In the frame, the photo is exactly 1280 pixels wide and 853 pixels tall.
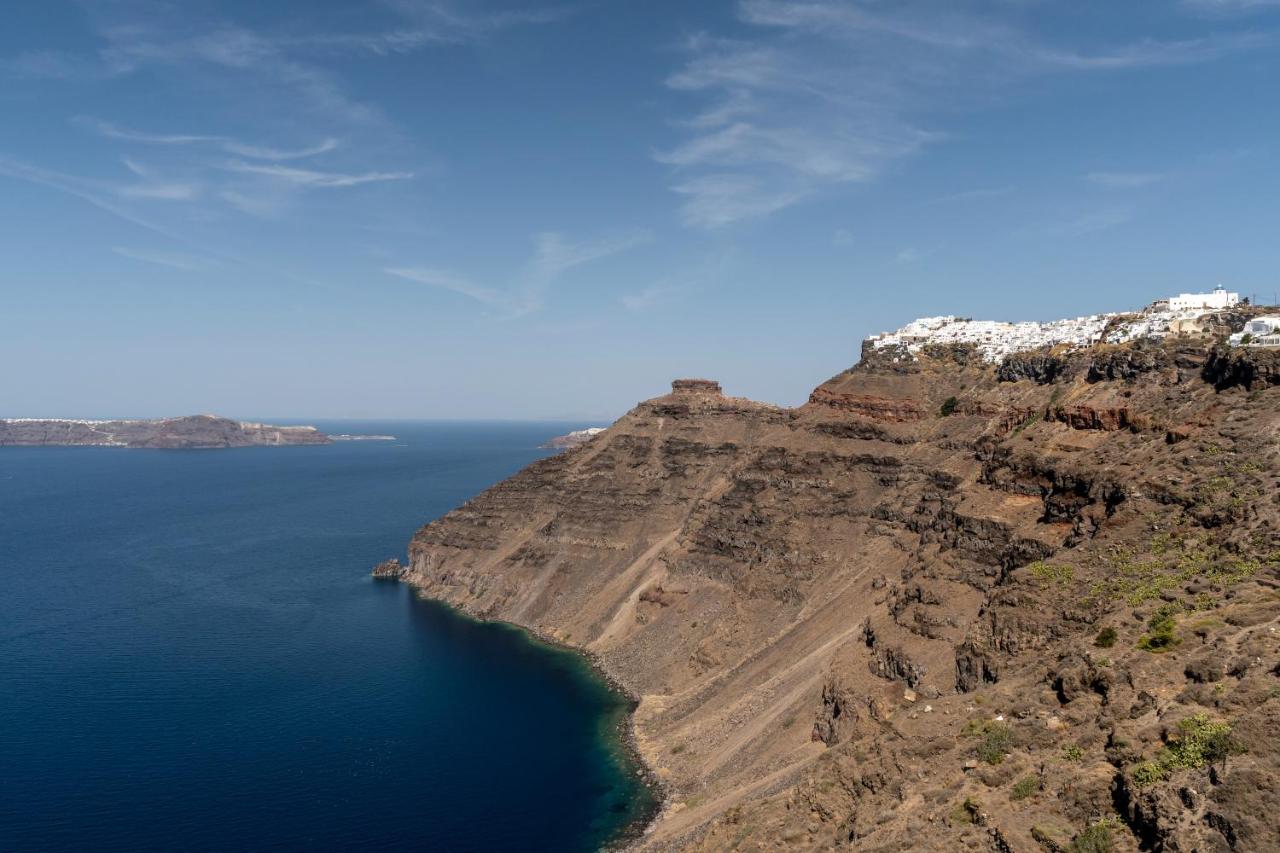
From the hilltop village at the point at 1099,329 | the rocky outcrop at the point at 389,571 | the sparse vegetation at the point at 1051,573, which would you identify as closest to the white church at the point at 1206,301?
the hilltop village at the point at 1099,329

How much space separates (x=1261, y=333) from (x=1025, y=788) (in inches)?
2729

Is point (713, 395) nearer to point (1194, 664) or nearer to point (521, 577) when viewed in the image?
point (521, 577)

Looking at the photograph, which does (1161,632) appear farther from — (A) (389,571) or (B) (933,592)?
(A) (389,571)

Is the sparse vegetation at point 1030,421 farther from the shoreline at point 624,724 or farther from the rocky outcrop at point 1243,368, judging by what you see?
the shoreline at point 624,724

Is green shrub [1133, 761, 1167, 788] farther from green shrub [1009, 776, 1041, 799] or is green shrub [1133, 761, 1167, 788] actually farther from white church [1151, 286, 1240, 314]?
white church [1151, 286, 1240, 314]

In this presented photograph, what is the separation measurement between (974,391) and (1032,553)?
53172 mm

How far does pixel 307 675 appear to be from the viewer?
119 meters

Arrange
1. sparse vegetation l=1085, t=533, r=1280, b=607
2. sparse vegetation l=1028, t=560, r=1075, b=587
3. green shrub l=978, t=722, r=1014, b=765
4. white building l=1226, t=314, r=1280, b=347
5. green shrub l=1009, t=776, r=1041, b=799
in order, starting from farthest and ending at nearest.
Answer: white building l=1226, t=314, r=1280, b=347 → sparse vegetation l=1028, t=560, r=1075, b=587 → sparse vegetation l=1085, t=533, r=1280, b=607 → green shrub l=978, t=722, r=1014, b=765 → green shrub l=1009, t=776, r=1041, b=799

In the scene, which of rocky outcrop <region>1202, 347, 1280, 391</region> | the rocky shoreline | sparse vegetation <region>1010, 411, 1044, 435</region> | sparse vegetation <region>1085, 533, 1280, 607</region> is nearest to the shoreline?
the rocky shoreline

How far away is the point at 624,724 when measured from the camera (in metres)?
103

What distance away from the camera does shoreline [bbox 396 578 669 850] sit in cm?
7738

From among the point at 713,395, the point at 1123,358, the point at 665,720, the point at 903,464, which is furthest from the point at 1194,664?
the point at 713,395

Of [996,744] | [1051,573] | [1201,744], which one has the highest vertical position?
[1051,573]

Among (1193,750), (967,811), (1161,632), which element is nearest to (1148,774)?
(1193,750)
